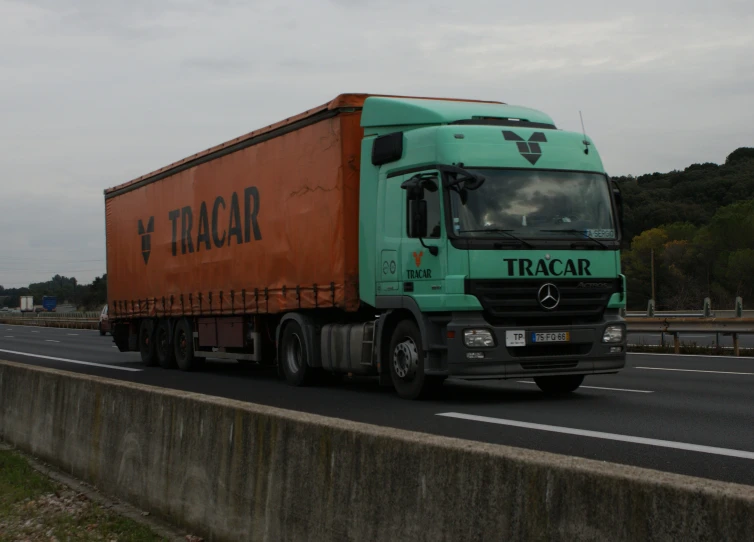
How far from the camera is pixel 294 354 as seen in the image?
1598 centimetres

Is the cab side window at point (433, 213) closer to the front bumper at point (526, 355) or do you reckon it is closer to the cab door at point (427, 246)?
the cab door at point (427, 246)

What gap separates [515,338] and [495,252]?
1008 millimetres

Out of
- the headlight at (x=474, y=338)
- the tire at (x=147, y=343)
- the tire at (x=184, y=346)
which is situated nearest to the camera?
the headlight at (x=474, y=338)

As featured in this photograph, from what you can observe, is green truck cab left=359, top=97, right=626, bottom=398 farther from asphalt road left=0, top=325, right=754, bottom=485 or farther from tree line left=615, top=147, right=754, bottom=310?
tree line left=615, top=147, right=754, bottom=310

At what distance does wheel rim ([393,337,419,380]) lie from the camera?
40.6ft

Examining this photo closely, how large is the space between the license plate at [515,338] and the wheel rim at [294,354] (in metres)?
4.71

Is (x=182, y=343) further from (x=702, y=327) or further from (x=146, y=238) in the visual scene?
(x=702, y=327)

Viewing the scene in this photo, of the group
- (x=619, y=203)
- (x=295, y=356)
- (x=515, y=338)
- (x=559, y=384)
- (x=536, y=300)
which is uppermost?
(x=619, y=203)

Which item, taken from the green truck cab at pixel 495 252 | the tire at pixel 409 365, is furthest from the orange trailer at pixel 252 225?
the tire at pixel 409 365

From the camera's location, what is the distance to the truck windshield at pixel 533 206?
1173 centimetres

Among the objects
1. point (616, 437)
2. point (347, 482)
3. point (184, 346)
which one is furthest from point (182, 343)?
point (347, 482)

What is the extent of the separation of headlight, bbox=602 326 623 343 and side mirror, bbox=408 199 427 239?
248cm

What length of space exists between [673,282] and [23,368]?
7891cm

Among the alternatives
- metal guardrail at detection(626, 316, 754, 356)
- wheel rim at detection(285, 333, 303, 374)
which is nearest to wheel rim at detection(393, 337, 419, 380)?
wheel rim at detection(285, 333, 303, 374)
